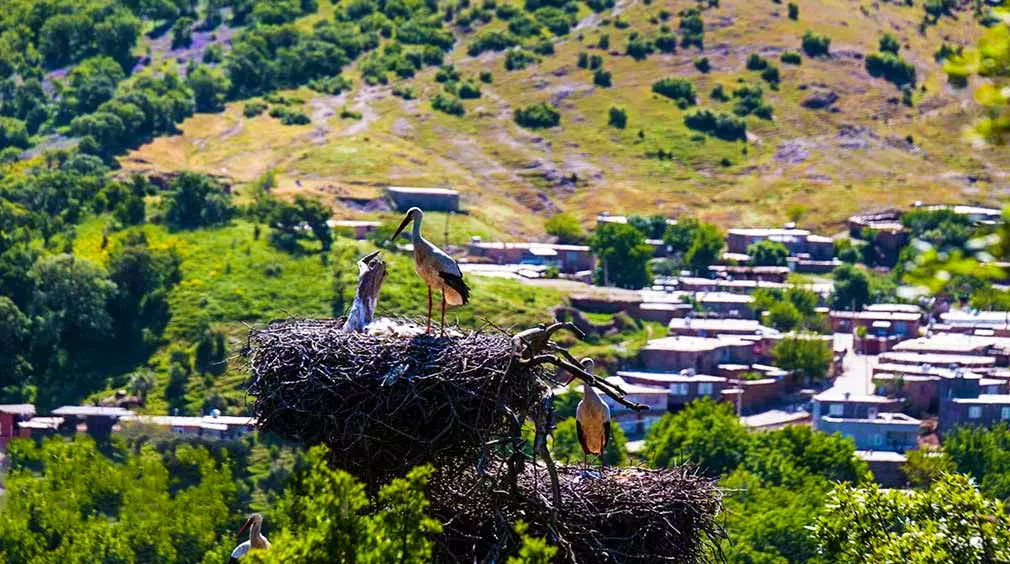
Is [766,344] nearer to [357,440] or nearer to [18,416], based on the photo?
[18,416]

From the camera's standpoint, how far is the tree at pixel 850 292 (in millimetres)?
128125

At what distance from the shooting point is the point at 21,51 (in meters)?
174

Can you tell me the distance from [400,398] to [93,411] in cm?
7479

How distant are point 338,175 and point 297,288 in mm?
31475

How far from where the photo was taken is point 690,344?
10888 cm

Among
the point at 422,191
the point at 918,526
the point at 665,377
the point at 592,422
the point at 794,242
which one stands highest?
the point at 592,422

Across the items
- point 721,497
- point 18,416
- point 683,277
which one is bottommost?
point 683,277

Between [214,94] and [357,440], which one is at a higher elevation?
[357,440]

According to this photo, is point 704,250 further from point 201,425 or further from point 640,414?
point 201,425

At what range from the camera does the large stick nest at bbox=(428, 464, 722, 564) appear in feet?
50.4

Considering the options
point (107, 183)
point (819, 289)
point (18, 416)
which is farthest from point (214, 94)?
point (18, 416)

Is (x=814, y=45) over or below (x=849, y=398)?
below

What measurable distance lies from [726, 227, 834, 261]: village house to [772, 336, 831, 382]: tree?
90.7 ft

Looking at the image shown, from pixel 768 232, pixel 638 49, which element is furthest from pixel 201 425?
pixel 638 49
